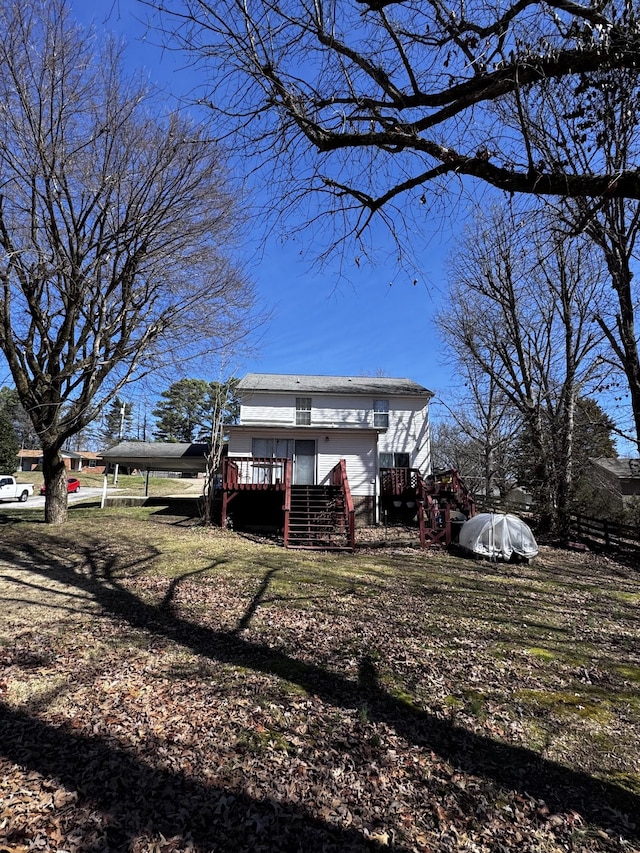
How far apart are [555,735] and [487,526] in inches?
337

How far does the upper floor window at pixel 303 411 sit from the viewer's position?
68.1 feet

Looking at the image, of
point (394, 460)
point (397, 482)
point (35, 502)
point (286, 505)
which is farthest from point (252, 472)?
point (35, 502)

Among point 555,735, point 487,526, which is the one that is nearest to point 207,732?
point 555,735

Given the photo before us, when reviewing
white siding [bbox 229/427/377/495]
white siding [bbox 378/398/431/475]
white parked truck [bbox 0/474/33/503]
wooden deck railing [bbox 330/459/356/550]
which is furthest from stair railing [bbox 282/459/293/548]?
white parked truck [bbox 0/474/33/503]

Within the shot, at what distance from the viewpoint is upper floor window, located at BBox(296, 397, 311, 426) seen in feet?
68.1

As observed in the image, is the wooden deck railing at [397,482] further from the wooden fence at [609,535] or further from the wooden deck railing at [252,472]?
the wooden fence at [609,535]

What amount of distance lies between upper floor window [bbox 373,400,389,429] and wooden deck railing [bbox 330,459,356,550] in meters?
4.31

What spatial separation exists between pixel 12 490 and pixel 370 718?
29.2m

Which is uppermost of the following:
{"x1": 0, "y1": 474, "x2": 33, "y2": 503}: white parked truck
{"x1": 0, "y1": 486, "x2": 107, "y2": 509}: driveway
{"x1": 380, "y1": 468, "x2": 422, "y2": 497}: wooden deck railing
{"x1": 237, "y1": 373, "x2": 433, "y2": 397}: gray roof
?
{"x1": 237, "y1": 373, "x2": 433, "y2": 397}: gray roof

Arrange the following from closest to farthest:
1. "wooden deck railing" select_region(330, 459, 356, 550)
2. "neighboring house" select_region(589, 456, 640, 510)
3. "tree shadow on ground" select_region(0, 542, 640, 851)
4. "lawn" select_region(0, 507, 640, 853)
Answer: "lawn" select_region(0, 507, 640, 853) < "tree shadow on ground" select_region(0, 542, 640, 851) < "wooden deck railing" select_region(330, 459, 356, 550) < "neighboring house" select_region(589, 456, 640, 510)

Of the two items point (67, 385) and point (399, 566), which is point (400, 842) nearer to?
point (399, 566)

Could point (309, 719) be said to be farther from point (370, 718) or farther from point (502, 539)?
point (502, 539)

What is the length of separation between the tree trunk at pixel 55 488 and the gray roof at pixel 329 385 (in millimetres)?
8364

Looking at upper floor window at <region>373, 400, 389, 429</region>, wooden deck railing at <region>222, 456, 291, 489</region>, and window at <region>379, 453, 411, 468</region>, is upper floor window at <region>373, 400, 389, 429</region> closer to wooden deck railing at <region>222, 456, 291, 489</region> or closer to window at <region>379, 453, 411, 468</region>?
window at <region>379, 453, 411, 468</region>
